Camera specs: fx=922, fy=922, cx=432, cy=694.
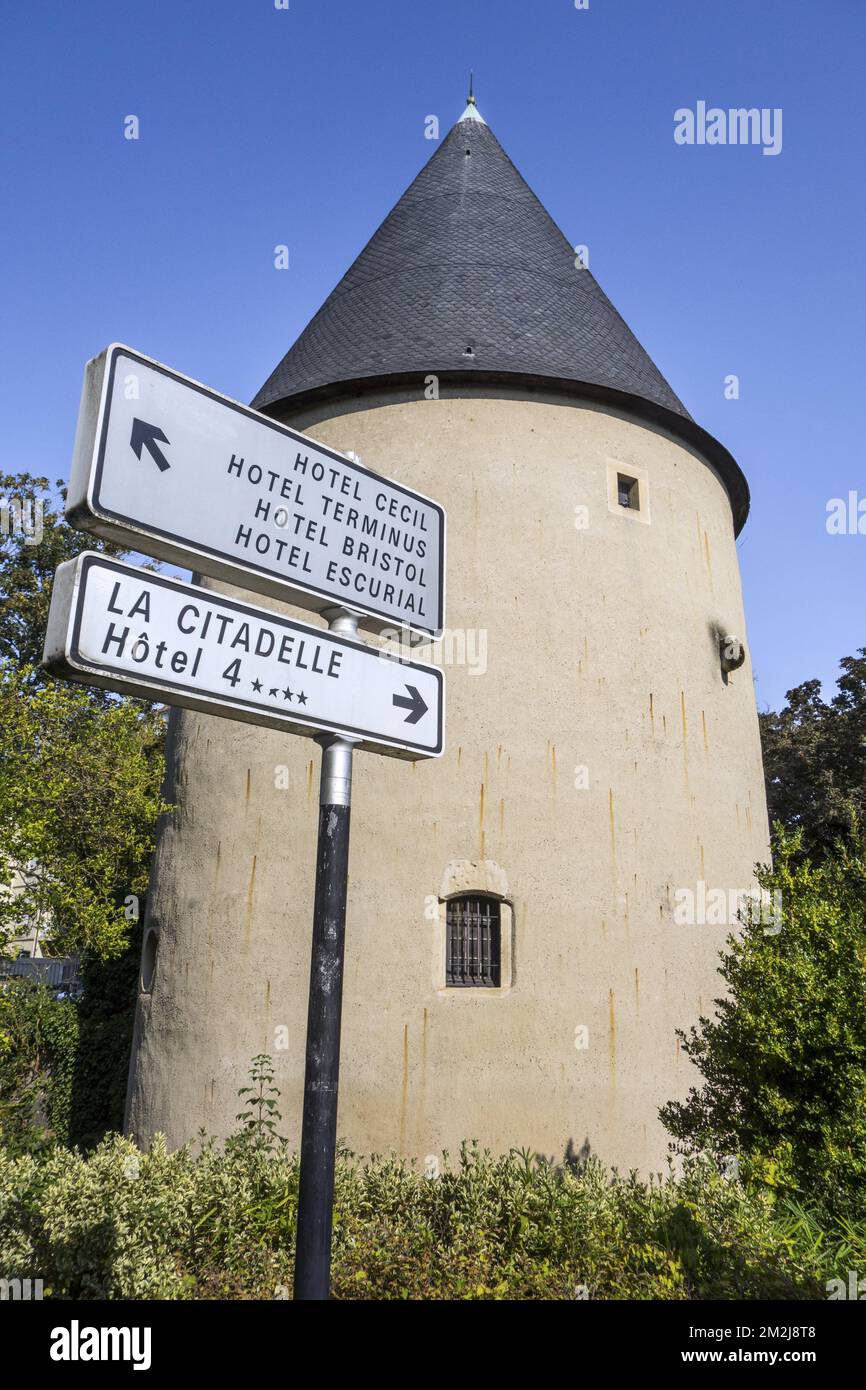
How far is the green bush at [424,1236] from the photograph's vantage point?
4.42 m

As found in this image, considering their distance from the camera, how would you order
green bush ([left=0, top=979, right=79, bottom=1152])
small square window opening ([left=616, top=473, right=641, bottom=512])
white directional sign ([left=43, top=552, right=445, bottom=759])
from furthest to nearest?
green bush ([left=0, top=979, right=79, bottom=1152])
small square window opening ([left=616, top=473, right=641, bottom=512])
white directional sign ([left=43, top=552, right=445, bottom=759])

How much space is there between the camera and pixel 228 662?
2.82m

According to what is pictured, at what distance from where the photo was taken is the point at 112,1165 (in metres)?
5.62

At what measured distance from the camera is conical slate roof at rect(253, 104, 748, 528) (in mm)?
10078

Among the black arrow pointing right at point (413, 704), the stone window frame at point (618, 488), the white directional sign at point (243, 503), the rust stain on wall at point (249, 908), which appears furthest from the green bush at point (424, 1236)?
the stone window frame at point (618, 488)

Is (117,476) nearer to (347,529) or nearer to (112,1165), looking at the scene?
(347,529)

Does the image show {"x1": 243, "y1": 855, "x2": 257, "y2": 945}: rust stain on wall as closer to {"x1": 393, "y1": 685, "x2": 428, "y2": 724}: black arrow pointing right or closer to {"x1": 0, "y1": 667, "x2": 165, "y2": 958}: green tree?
{"x1": 0, "y1": 667, "x2": 165, "y2": 958}: green tree

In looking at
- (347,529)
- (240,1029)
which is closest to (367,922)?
(240,1029)

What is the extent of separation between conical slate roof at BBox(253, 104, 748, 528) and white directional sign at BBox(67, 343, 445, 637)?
6891 millimetres

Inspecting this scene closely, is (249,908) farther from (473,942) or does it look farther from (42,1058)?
(42,1058)

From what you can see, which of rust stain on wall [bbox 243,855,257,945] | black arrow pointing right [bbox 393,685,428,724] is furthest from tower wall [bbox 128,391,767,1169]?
black arrow pointing right [bbox 393,685,428,724]

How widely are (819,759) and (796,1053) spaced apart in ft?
57.0

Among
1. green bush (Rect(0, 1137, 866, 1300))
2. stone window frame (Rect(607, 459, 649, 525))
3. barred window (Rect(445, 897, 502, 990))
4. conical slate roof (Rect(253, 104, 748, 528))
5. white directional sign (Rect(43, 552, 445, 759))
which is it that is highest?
conical slate roof (Rect(253, 104, 748, 528))
